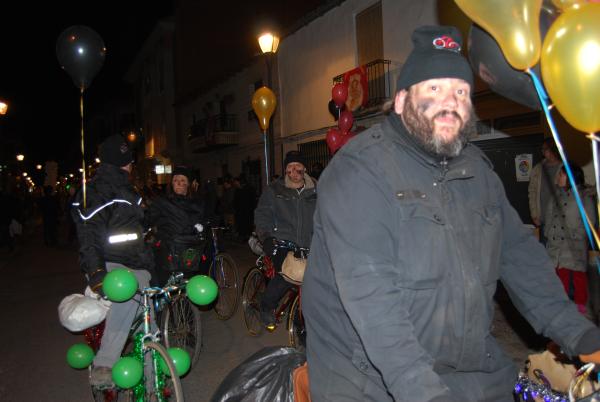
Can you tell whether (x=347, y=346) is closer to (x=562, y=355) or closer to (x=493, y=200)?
(x=493, y=200)

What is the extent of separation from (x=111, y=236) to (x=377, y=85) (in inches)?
476

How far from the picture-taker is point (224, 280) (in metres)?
7.57

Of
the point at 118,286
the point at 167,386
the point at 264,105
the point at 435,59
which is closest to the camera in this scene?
the point at 435,59

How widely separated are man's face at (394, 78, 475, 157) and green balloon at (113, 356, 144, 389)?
2.61m

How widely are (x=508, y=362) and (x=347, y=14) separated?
50.5ft

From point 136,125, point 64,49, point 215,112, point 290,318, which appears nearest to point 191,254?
point 290,318

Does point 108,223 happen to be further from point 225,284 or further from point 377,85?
point 377,85

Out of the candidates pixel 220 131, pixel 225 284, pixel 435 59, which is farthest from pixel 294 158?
pixel 220 131

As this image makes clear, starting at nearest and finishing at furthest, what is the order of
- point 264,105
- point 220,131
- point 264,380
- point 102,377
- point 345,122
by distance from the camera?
point 264,380 < point 102,377 < point 345,122 < point 264,105 < point 220,131

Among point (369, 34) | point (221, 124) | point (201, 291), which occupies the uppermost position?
point (369, 34)

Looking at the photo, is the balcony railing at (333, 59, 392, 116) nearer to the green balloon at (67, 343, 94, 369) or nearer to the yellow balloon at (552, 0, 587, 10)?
the green balloon at (67, 343, 94, 369)

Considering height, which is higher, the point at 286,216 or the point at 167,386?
the point at 286,216

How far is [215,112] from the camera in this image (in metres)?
27.5

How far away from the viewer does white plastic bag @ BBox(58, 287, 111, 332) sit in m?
3.46
